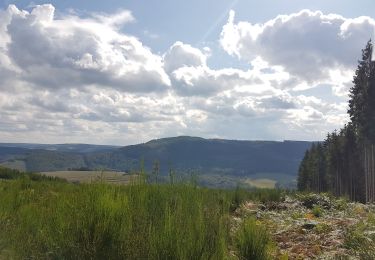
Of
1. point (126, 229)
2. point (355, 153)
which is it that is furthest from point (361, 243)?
point (355, 153)

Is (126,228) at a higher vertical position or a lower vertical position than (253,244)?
higher

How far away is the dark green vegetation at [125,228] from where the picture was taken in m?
4.18

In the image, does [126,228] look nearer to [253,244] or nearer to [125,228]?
[125,228]

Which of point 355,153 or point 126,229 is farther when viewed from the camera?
point 355,153

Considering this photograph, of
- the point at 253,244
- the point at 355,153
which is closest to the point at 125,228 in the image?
the point at 253,244

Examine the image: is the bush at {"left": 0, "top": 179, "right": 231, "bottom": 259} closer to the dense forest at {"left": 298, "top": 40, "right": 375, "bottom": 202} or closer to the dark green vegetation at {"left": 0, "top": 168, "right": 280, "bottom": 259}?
the dark green vegetation at {"left": 0, "top": 168, "right": 280, "bottom": 259}

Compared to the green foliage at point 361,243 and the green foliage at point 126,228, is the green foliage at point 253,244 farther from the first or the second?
the green foliage at point 361,243

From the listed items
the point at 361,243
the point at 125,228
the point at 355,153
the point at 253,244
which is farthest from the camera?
the point at 355,153

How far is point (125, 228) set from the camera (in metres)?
4.47

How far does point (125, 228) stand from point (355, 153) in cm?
5810

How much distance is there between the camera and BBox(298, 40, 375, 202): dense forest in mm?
48750

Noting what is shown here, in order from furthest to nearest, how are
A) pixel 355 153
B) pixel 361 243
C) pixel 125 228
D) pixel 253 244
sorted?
pixel 355 153, pixel 361 243, pixel 253 244, pixel 125 228

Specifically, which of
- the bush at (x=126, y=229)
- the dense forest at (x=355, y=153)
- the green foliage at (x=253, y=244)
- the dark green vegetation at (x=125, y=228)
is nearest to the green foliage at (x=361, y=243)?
the green foliage at (x=253, y=244)

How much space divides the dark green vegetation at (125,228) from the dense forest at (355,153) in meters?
36.0
